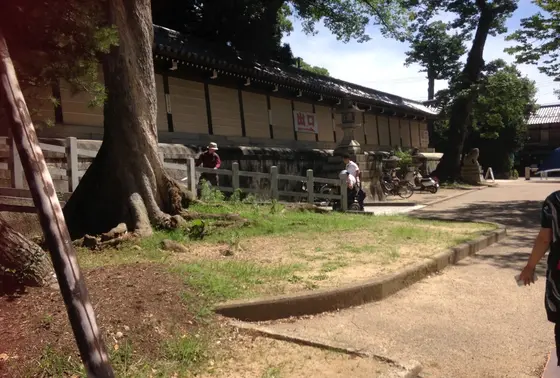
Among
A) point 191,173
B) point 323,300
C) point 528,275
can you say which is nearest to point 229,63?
point 191,173

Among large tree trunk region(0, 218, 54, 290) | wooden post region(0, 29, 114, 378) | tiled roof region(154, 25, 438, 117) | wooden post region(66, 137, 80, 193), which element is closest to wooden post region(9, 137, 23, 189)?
wooden post region(66, 137, 80, 193)

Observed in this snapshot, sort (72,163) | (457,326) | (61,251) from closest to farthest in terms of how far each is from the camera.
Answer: (61,251), (457,326), (72,163)

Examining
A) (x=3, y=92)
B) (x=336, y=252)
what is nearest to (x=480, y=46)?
(x=336, y=252)

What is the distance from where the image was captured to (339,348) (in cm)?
364

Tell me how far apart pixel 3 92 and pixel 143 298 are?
2121mm

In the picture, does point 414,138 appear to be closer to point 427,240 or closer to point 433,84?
point 427,240

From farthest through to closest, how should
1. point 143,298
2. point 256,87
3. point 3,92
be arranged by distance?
point 256,87 < point 143,298 < point 3,92

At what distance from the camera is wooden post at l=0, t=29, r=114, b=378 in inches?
88.4

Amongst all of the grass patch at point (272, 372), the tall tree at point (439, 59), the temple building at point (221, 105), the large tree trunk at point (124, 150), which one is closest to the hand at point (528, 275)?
the grass patch at point (272, 372)

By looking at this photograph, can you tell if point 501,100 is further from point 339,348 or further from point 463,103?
point 339,348

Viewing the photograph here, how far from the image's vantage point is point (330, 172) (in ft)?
57.5

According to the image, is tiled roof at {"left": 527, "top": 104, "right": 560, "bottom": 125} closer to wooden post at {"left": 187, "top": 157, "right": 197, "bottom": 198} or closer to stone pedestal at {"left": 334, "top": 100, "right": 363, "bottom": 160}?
stone pedestal at {"left": 334, "top": 100, "right": 363, "bottom": 160}

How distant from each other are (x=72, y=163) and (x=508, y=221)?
10573mm

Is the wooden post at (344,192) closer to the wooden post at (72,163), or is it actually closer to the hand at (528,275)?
the wooden post at (72,163)
